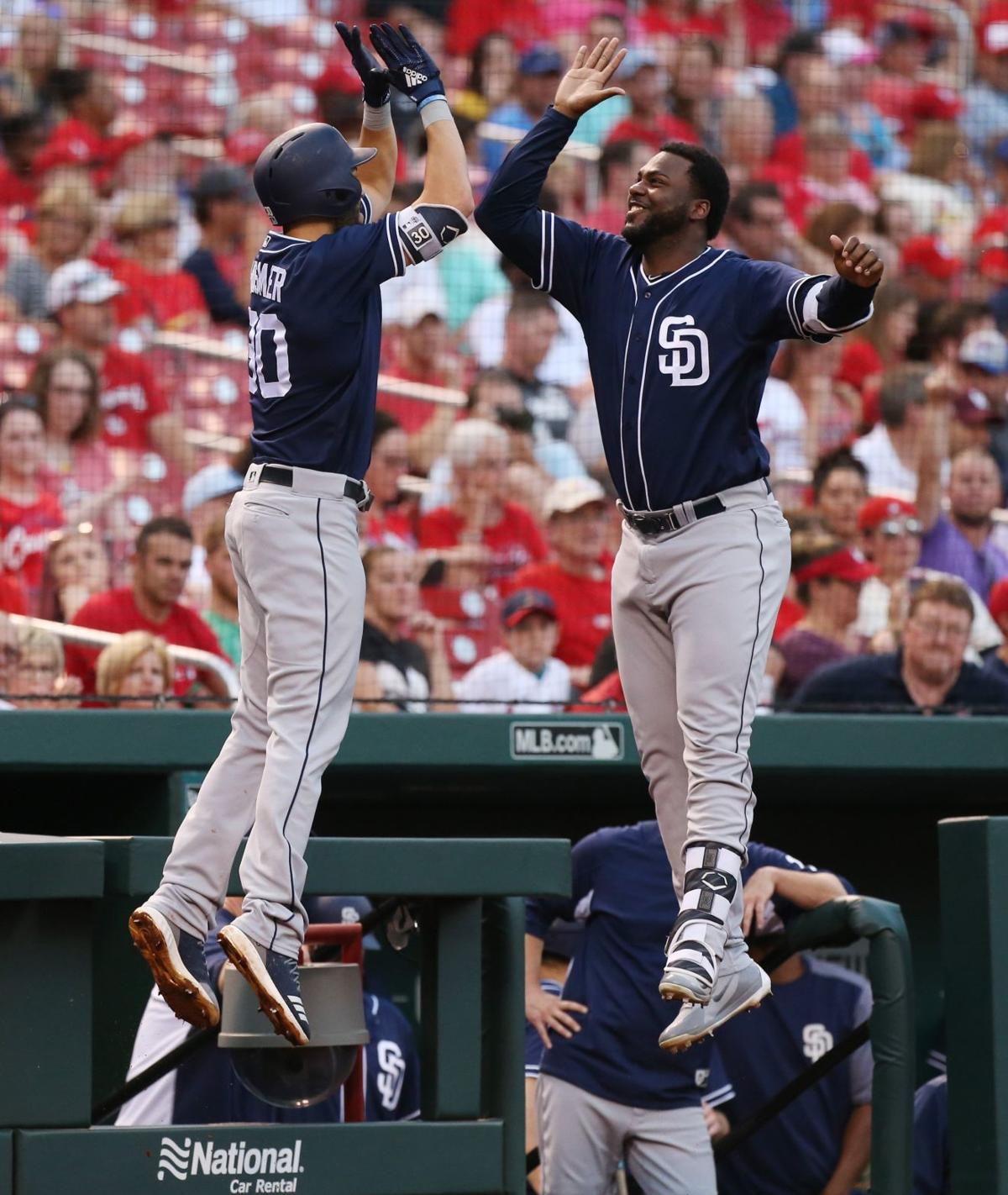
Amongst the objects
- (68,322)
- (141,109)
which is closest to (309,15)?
(141,109)

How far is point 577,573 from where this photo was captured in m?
7.07

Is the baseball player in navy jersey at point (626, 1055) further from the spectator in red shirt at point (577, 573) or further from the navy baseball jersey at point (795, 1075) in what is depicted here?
the spectator in red shirt at point (577, 573)

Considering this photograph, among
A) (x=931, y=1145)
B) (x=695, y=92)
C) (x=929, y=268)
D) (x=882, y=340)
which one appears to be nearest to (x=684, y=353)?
(x=931, y=1145)

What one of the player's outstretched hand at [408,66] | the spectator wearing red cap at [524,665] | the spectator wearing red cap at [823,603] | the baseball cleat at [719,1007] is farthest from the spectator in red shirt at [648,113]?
the baseball cleat at [719,1007]

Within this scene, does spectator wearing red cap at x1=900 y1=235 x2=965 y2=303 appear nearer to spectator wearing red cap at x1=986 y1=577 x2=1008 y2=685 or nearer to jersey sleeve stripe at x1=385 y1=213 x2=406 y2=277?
spectator wearing red cap at x1=986 y1=577 x2=1008 y2=685

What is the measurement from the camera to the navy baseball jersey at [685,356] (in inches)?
161

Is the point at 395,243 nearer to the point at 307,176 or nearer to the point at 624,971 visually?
the point at 307,176

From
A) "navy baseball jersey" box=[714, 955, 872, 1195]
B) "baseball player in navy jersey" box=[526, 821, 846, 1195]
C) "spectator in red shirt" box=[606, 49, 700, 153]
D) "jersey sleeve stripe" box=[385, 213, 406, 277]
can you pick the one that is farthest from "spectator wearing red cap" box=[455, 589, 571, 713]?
"spectator in red shirt" box=[606, 49, 700, 153]

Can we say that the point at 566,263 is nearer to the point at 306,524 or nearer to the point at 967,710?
the point at 306,524

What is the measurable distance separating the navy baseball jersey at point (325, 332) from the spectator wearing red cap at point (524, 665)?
8.14 feet

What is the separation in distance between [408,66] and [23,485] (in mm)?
3403

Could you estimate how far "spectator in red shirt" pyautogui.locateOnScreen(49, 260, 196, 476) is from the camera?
310 inches

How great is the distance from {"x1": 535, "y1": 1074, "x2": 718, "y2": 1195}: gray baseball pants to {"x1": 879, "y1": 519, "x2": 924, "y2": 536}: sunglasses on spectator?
10.00ft

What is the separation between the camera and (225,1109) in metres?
5.01
